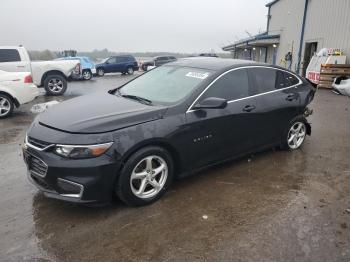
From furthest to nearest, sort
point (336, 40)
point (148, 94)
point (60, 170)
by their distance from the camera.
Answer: point (336, 40) < point (148, 94) < point (60, 170)

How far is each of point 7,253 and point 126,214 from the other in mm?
1186

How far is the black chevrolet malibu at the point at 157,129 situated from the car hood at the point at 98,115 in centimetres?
1

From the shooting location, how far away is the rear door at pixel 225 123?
4.02 metres

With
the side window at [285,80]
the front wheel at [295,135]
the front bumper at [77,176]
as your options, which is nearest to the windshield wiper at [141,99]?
the front bumper at [77,176]

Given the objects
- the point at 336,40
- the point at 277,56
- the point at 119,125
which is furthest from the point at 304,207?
the point at 277,56

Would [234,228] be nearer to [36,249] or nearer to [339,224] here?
[339,224]

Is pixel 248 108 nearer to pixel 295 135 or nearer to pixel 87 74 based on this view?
pixel 295 135

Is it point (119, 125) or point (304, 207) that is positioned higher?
point (119, 125)

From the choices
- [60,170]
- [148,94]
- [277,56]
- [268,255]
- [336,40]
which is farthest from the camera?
[277,56]

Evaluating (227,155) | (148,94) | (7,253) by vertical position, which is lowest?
(7,253)

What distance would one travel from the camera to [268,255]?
293cm

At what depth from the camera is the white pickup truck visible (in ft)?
38.2

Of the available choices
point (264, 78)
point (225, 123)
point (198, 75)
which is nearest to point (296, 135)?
point (264, 78)

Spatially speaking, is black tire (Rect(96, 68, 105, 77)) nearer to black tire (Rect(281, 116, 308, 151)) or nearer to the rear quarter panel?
the rear quarter panel
